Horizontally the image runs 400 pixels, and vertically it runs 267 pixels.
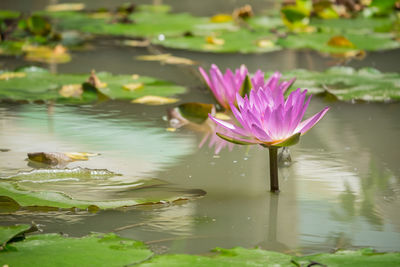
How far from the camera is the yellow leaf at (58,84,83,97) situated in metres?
2.88

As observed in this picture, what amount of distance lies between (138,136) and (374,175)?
2.54 feet


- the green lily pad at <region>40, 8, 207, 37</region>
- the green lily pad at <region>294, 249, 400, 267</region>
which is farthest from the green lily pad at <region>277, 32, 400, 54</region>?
the green lily pad at <region>294, 249, 400, 267</region>

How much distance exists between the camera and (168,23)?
486 cm

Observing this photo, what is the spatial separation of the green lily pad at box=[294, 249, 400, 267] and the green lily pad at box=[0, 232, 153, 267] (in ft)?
0.96

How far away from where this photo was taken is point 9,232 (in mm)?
1368

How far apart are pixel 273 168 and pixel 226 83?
0.81 m

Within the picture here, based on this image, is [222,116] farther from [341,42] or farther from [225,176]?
[341,42]

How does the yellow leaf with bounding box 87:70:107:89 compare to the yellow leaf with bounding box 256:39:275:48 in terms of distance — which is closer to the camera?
the yellow leaf with bounding box 87:70:107:89

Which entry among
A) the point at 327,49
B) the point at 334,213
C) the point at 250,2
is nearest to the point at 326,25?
the point at 327,49

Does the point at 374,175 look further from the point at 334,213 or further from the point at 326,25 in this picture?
the point at 326,25

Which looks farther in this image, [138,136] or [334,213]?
[138,136]

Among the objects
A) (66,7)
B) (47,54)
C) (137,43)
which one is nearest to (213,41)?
(137,43)

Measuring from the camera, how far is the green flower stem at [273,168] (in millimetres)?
1713

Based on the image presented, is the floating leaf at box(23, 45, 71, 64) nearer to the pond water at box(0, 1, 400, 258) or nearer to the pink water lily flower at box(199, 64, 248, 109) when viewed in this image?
the pond water at box(0, 1, 400, 258)
